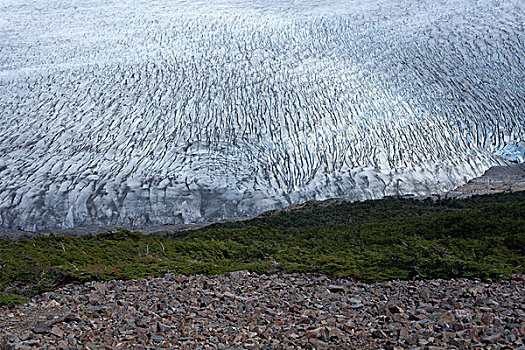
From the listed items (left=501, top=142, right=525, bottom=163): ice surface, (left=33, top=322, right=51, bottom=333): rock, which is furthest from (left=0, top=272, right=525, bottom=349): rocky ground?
(left=501, top=142, right=525, bottom=163): ice surface

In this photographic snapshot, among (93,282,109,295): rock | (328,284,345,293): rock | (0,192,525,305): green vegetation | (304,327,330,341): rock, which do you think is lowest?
(304,327,330,341): rock

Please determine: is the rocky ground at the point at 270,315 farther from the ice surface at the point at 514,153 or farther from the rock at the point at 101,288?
the ice surface at the point at 514,153

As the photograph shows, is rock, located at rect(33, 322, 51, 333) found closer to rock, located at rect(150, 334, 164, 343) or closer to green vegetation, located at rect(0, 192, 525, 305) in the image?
rock, located at rect(150, 334, 164, 343)

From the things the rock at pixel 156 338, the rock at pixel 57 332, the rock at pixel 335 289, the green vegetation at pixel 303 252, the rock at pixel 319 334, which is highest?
the green vegetation at pixel 303 252

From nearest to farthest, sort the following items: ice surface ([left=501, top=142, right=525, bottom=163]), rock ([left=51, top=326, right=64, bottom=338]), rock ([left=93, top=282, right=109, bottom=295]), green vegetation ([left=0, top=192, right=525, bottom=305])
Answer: rock ([left=51, top=326, right=64, bottom=338]) → rock ([left=93, top=282, right=109, bottom=295]) → green vegetation ([left=0, top=192, right=525, bottom=305]) → ice surface ([left=501, top=142, right=525, bottom=163])

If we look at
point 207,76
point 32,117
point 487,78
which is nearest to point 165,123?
point 207,76

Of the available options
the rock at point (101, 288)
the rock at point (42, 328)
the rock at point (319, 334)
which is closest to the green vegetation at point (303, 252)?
the rock at point (101, 288)
